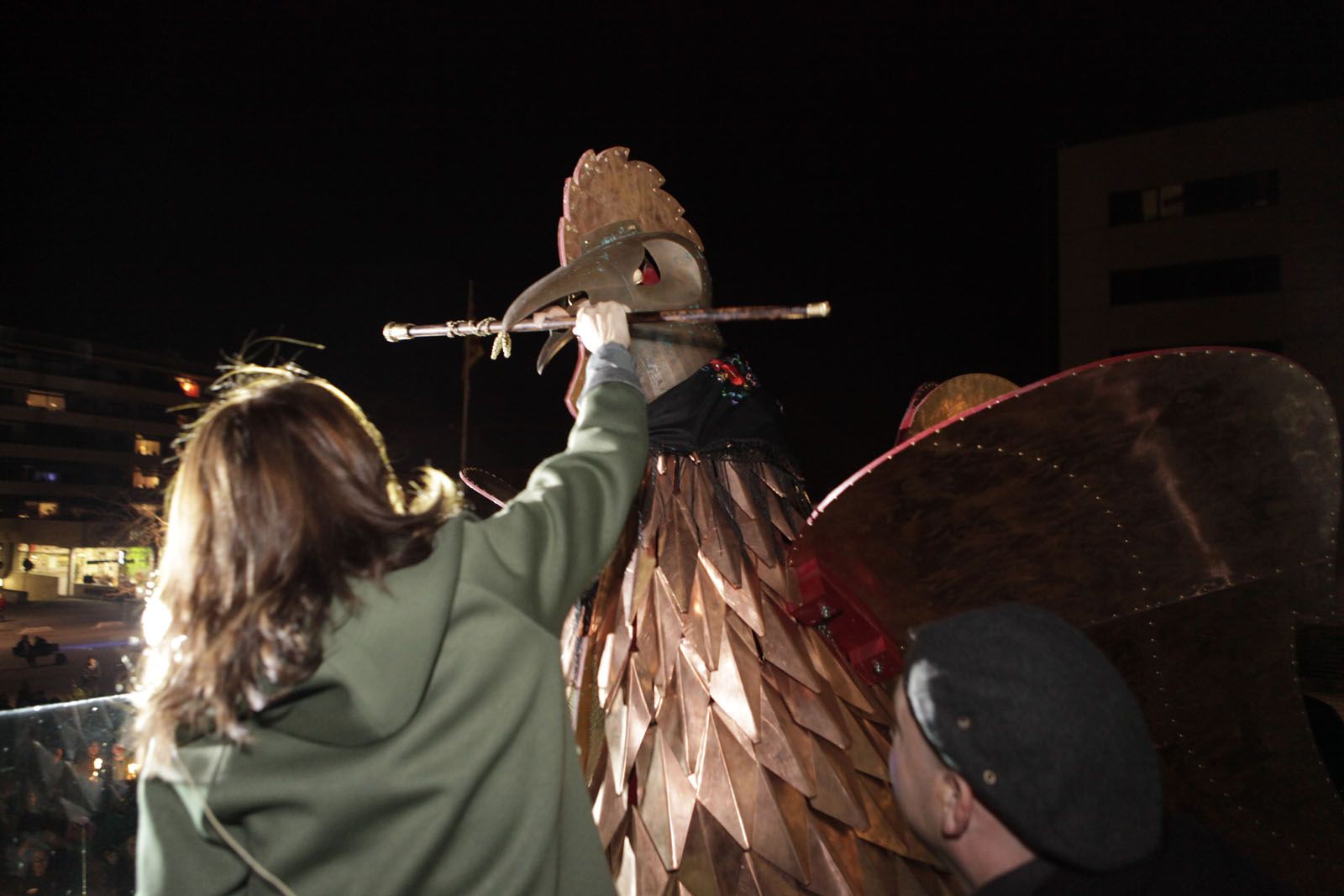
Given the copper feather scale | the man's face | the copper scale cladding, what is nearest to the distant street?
the copper feather scale

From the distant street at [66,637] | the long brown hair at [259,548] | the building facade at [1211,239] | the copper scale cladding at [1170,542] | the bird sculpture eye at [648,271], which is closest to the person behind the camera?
the long brown hair at [259,548]

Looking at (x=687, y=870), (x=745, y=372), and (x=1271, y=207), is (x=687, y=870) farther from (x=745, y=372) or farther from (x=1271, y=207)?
(x=1271, y=207)

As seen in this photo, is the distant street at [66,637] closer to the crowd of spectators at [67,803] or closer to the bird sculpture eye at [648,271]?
the crowd of spectators at [67,803]

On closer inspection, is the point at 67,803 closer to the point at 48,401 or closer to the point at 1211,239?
the point at 48,401

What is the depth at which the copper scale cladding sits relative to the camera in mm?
1408

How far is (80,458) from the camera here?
16.3ft

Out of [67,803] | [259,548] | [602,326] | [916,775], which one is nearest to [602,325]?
[602,326]

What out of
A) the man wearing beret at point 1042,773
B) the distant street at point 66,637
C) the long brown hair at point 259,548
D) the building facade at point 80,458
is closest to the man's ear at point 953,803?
the man wearing beret at point 1042,773

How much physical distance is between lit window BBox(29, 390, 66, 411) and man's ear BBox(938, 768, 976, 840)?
465cm

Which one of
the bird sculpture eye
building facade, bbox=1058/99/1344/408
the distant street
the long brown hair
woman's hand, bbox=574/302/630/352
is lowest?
the distant street

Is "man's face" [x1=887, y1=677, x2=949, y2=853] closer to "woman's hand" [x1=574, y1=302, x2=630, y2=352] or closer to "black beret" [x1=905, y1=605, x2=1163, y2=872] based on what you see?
"black beret" [x1=905, y1=605, x2=1163, y2=872]

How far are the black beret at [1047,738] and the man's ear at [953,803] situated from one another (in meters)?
0.02

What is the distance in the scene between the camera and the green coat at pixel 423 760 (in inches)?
40.8

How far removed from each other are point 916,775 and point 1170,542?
3.11ft
